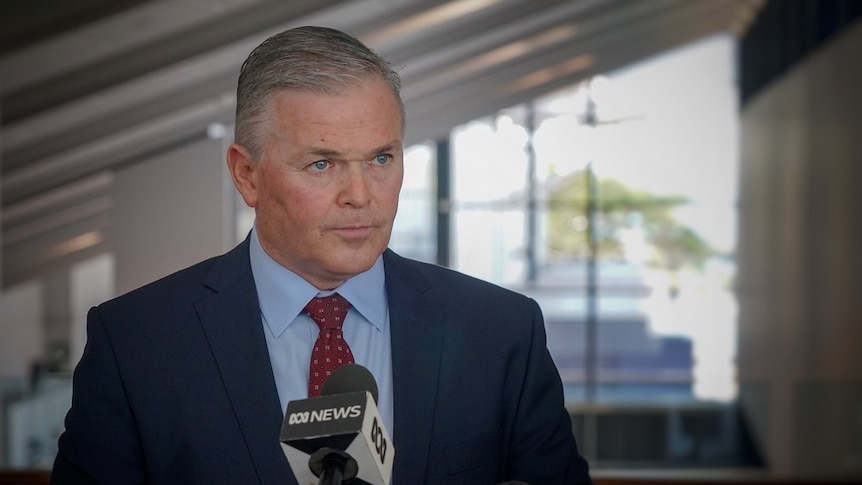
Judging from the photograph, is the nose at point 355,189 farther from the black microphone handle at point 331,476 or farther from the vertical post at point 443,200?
the vertical post at point 443,200

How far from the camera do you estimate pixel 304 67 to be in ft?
4.60

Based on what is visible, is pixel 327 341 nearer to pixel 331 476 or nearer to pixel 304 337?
pixel 304 337

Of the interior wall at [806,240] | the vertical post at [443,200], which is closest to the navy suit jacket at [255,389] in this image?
the vertical post at [443,200]

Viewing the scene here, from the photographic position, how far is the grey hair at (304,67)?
1396 millimetres

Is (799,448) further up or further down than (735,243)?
further down

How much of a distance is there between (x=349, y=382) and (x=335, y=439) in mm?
115

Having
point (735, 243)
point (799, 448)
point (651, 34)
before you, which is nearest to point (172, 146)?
point (651, 34)

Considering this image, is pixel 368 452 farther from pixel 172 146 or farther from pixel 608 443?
pixel 608 443

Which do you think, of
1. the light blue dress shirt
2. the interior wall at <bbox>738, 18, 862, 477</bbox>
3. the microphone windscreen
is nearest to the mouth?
the light blue dress shirt

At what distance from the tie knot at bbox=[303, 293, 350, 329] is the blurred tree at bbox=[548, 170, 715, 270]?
2906mm

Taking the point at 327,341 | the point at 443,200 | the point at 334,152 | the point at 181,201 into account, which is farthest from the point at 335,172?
the point at 443,200

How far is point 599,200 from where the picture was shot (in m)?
4.39

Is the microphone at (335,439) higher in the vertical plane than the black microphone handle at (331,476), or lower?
higher

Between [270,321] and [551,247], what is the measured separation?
9.66ft
